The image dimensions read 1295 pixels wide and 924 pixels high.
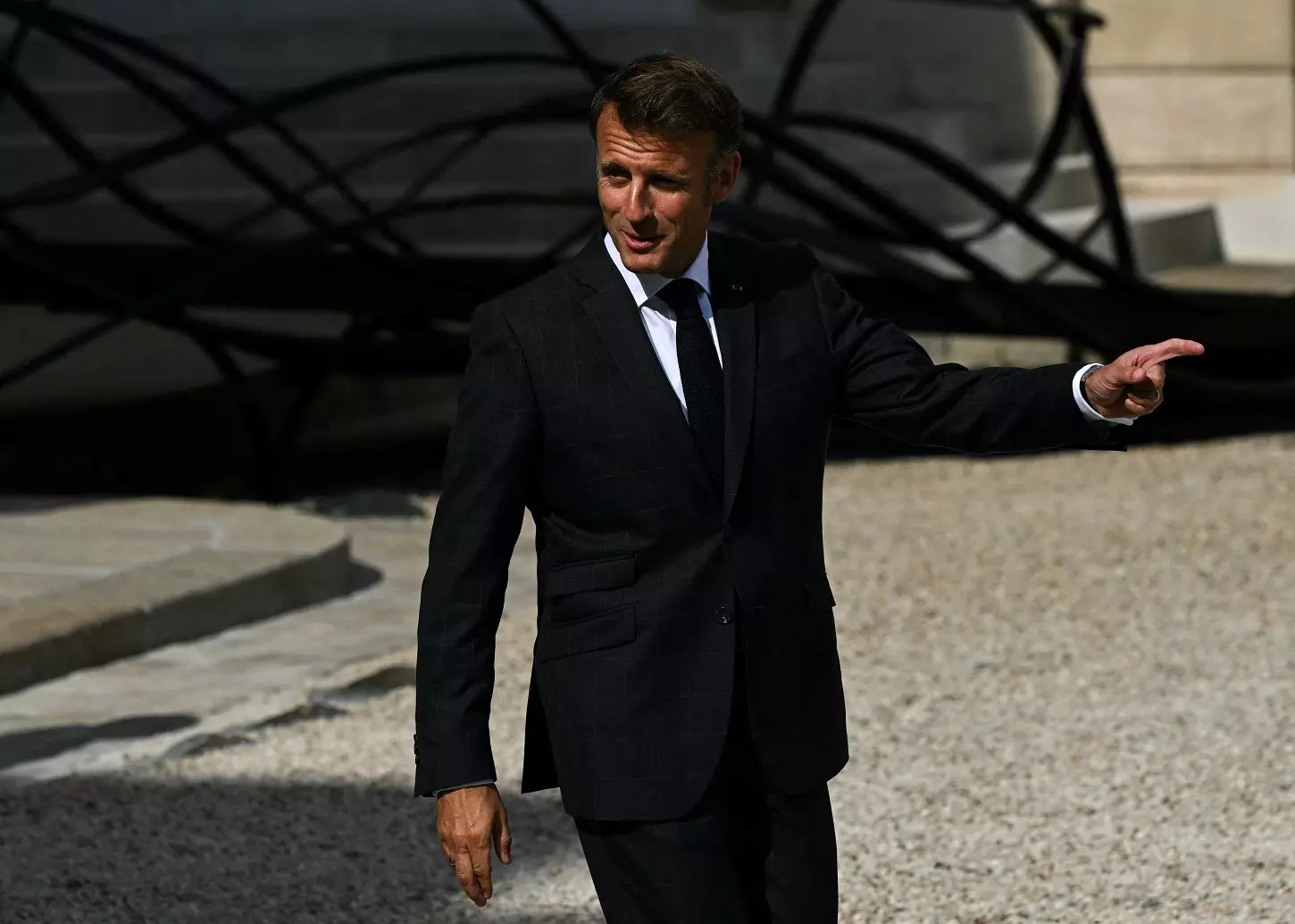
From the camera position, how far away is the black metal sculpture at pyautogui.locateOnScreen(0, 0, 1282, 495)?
7.69m

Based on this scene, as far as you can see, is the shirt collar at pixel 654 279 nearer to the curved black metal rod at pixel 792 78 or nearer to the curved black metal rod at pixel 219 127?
the curved black metal rod at pixel 219 127

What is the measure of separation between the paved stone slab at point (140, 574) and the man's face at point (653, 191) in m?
3.32

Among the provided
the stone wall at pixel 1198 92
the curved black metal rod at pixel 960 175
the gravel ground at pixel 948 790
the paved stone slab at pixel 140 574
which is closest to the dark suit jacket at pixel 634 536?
the gravel ground at pixel 948 790

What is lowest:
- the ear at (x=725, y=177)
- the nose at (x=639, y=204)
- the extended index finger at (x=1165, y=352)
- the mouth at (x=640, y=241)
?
the extended index finger at (x=1165, y=352)

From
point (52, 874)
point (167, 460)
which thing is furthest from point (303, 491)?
point (52, 874)

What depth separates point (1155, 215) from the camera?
42.1ft

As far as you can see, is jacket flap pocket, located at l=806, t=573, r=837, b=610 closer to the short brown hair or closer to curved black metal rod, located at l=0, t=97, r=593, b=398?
the short brown hair

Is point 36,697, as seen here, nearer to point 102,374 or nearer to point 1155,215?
point 102,374

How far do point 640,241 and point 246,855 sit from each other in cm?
216

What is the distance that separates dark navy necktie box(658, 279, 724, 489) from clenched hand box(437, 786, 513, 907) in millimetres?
397

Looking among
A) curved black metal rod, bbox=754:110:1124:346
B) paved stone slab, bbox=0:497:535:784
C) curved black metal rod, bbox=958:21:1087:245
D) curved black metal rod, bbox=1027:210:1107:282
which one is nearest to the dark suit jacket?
paved stone slab, bbox=0:497:535:784

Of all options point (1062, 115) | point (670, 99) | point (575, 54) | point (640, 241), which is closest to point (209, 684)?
point (640, 241)

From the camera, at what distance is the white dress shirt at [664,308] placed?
229 centimetres

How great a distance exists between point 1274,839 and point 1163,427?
5.80 metres
